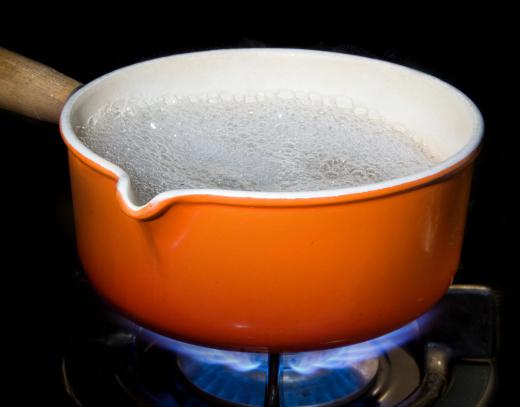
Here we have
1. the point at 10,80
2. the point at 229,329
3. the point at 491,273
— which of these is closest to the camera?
the point at 229,329

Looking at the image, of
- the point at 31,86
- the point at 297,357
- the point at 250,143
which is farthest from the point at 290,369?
the point at 31,86

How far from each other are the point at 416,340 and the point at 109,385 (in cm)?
28

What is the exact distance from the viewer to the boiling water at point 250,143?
1.93 ft

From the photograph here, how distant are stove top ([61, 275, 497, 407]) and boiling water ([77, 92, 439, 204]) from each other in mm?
163

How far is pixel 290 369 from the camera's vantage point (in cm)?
65

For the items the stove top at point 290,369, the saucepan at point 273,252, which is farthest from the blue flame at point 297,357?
the saucepan at point 273,252

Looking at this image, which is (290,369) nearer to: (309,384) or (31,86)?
(309,384)

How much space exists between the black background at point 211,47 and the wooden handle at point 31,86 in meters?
0.22

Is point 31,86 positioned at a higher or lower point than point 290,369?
higher


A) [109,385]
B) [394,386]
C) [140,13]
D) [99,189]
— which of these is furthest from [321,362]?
[140,13]

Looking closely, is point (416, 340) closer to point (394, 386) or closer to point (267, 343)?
point (394, 386)

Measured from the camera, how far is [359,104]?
679 mm

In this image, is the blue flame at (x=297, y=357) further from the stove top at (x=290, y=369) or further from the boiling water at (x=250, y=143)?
the boiling water at (x=250, y=143)

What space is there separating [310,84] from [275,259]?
30 cm
